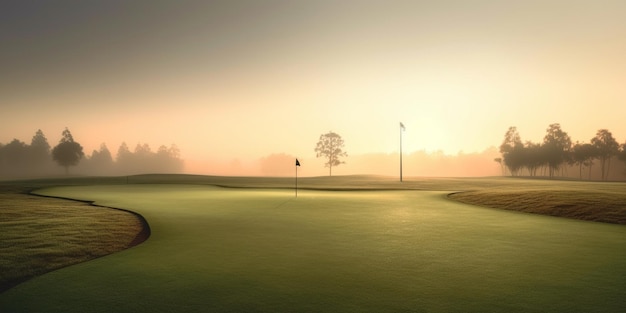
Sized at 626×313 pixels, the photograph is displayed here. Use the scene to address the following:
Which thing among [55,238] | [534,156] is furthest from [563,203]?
[534,156]

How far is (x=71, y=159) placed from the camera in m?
114

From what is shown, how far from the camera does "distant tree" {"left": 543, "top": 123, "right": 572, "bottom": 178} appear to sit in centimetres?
10212

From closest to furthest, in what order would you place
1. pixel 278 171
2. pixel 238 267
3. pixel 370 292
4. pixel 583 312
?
pixel 583 312 → pixel 370 292 → pixel 238 267 → pixel 278 171

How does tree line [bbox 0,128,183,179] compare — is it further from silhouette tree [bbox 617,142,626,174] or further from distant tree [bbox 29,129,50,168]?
silhouette tree [bbox 617,142,626,174]

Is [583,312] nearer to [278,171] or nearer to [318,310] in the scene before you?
[318,310]

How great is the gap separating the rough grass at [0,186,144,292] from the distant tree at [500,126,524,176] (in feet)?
356

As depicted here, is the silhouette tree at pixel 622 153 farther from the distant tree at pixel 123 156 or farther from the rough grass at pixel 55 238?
the distant tree at pixel 123 156

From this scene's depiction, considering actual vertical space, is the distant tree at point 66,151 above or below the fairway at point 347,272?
above

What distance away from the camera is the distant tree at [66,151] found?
112438 millimetres

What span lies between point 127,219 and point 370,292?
42.7 feet

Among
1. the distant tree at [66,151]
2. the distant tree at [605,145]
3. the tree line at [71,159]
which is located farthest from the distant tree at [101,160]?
the distant tree at [605,145]

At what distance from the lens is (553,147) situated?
10269cm

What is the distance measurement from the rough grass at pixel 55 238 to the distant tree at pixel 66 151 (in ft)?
359

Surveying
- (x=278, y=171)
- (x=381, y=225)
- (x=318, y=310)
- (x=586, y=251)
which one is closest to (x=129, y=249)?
(x=318, y=310)
